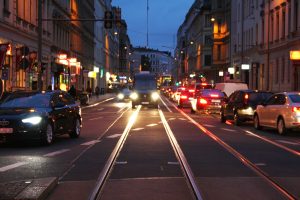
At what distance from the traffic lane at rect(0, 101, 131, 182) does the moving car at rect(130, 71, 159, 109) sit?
2750cm

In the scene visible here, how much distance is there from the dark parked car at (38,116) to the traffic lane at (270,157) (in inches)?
188

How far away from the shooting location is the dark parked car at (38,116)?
16125mm

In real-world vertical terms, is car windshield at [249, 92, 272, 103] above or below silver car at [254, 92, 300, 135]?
above

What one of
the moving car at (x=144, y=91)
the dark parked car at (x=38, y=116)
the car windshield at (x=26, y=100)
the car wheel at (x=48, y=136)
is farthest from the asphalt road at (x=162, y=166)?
the moving car at (x=144, y=91)

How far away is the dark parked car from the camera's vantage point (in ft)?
52.9

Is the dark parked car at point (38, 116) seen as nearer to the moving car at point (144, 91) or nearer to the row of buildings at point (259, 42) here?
the row of buildings at point (259, 42)

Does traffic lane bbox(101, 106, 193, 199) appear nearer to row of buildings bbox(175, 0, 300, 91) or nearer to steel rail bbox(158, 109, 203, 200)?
steel rail bbox(158, 109, 203, 200)

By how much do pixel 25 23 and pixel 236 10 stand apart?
126ft

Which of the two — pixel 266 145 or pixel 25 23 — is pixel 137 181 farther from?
pixel 25 23

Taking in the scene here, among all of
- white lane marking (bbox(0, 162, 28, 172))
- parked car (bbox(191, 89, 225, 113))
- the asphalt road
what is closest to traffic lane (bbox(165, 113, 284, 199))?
the asphalt road

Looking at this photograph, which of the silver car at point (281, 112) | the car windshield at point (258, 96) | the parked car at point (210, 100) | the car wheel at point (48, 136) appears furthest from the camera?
the parked car at point (210, 100)

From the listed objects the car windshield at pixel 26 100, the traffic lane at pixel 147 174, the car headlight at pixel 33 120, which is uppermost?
the car windshield at pixel 26 100

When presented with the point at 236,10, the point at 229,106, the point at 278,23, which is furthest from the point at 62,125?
the point at 236,10

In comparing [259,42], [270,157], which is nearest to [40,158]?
[270,157]
